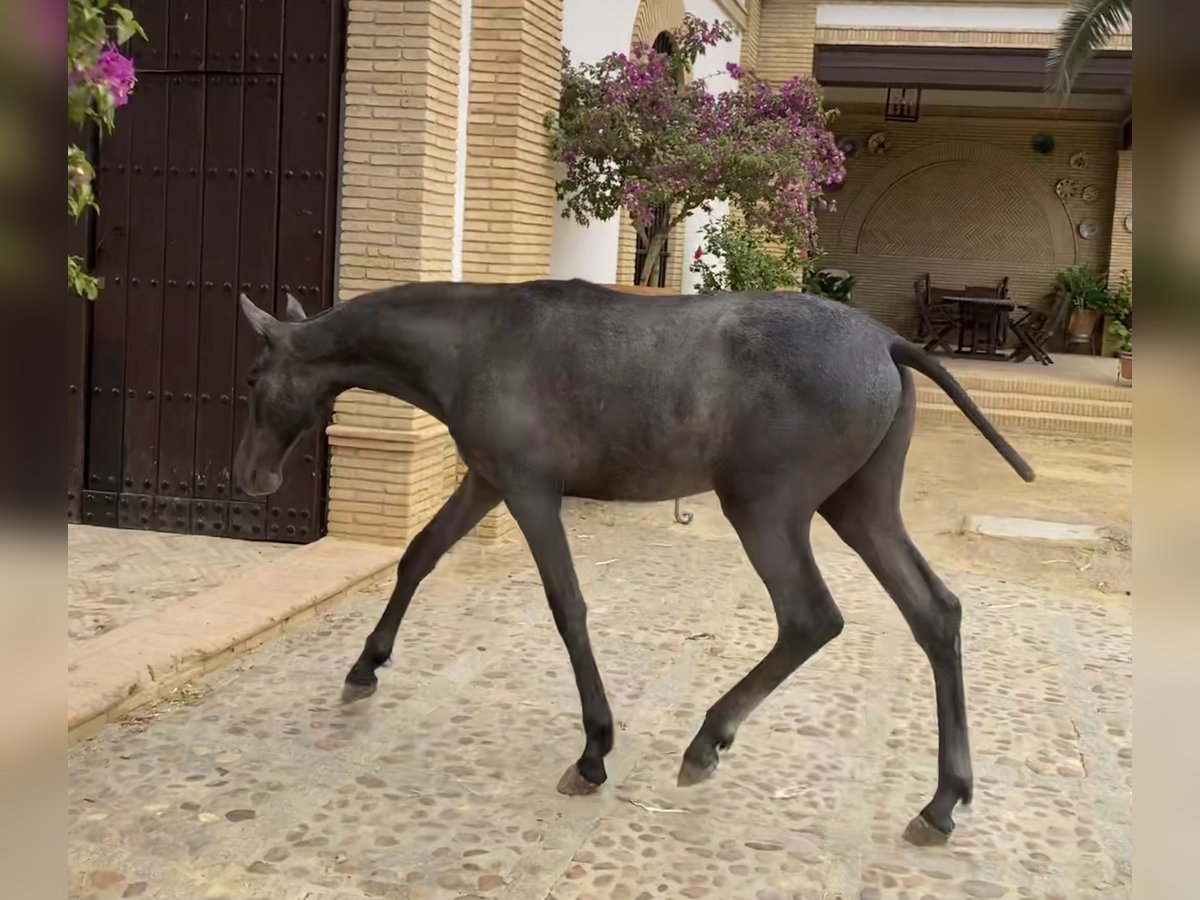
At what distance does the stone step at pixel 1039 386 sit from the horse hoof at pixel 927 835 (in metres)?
10.1

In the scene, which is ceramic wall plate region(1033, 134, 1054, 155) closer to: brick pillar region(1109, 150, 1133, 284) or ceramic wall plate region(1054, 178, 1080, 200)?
ceramic wall plate region(1054, 178, 1080, 200)

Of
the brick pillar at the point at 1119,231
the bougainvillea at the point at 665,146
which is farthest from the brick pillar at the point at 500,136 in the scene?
the brick pillar at the point at 1119,231

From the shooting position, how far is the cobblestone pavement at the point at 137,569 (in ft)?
16.2

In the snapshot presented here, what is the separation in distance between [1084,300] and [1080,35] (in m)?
8.81

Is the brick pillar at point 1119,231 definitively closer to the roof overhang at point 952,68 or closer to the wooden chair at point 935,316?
the wooden chair at point 935,316

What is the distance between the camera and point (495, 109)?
21.5 feet

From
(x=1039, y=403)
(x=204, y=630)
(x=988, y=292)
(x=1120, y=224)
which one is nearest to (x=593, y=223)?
(x=204, y=630)

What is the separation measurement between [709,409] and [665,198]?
5.01 m

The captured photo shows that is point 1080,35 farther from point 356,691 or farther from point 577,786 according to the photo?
point 577,786

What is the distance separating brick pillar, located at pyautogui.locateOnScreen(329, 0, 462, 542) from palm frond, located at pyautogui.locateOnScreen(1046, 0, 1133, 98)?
6.35 m

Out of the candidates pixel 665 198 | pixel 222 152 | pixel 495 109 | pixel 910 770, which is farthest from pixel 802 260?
pixel 910 770
